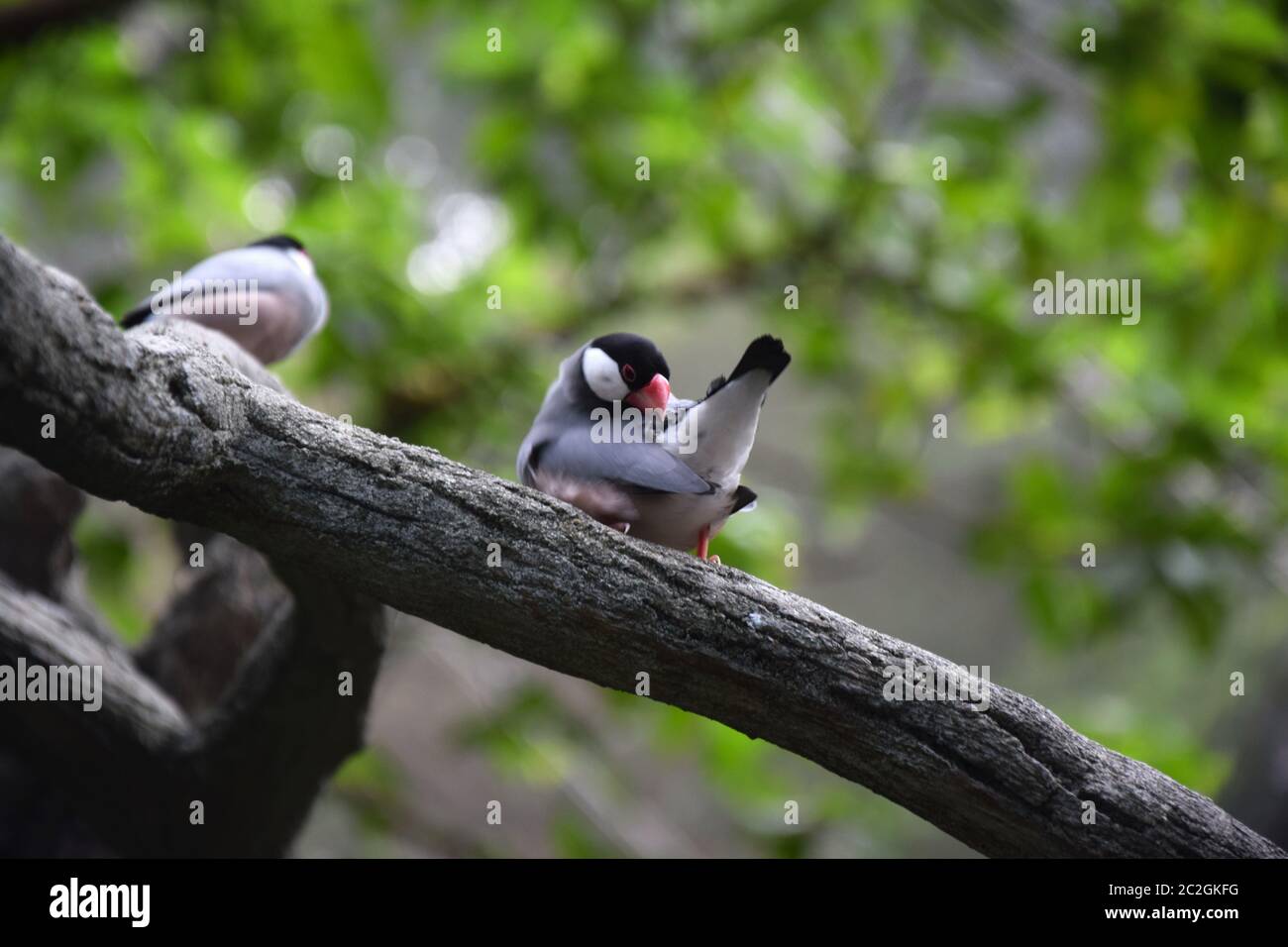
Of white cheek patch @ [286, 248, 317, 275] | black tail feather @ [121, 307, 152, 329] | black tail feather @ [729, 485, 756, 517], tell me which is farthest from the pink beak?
black tail feather @ [121, 307, 152, 329]

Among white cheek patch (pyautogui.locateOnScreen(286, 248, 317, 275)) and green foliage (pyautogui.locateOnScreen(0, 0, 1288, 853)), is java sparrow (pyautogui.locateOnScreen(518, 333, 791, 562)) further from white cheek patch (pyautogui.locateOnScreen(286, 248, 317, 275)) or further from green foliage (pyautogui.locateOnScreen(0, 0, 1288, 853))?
green foliage (pyautogui.locateOnScreen(0, 0, 1288, 853))

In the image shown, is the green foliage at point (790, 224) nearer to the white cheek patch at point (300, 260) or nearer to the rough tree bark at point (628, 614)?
the white cheek patch at point (300, 260)

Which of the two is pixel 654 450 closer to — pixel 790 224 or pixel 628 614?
pixel 628 614

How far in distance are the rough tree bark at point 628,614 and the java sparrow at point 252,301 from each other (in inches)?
30.5

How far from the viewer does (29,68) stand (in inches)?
138

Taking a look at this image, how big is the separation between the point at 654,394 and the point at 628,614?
0.44m

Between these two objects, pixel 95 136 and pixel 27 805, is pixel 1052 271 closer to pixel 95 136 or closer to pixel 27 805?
pixel 95 136

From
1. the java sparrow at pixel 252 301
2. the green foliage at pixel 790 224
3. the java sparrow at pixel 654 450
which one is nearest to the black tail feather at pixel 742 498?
the java sparrow at pixel 654 450

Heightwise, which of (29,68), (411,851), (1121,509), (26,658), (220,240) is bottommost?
(411,851)

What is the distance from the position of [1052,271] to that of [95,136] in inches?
128

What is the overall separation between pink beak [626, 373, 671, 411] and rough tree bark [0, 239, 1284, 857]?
30cm

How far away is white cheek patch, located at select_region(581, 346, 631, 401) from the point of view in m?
1.83

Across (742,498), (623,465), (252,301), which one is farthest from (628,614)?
(252,301)
